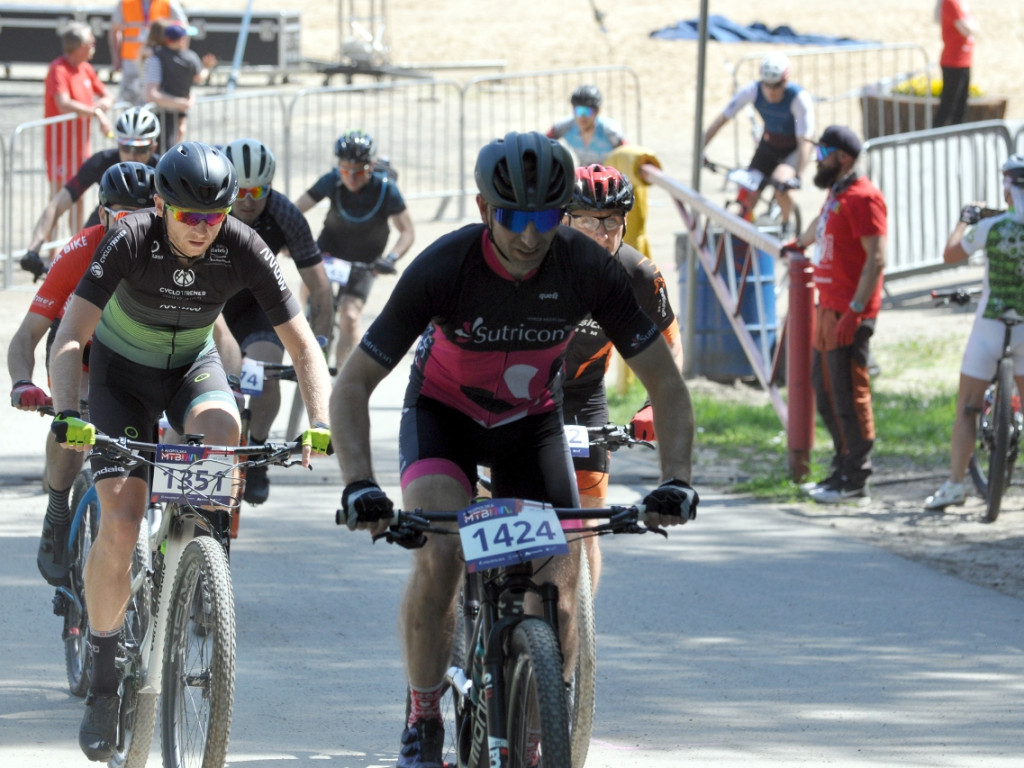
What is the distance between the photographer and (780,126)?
1560cm

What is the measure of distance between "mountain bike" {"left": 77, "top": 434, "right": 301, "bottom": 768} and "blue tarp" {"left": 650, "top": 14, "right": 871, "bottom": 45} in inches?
950

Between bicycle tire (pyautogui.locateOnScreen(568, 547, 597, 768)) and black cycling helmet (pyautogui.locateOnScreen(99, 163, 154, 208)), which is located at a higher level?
black cycling helmet (pyautogui.locateOnScreen(99, 163, 154, 208))

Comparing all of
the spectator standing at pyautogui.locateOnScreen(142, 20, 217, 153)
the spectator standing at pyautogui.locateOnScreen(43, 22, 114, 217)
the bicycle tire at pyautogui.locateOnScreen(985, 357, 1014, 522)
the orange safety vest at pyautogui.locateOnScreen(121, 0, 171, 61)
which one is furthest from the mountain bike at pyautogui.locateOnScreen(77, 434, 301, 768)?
the orange safety vest at pyautogui.locateOnScreen(121, 0, 171, 61)

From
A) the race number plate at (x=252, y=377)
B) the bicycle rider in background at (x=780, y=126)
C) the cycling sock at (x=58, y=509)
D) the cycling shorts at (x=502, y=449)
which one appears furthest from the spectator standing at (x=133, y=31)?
the cycling shorts at (x=502, y=449)

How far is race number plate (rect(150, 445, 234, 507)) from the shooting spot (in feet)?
15.9

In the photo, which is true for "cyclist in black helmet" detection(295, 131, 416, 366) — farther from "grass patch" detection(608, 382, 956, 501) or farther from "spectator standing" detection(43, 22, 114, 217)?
"spectator standing" detection(43, 22, 114, 217)

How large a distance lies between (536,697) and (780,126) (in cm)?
1236

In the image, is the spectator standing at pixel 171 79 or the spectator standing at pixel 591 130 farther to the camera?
the spectator standing at pixel 171 79

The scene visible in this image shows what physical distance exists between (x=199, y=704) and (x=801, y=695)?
2435mm

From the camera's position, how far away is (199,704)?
4832 millimetres

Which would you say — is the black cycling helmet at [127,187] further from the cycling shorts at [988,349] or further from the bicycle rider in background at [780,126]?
the bicycle rider in background at [780,126]

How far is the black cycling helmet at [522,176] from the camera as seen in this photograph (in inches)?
170

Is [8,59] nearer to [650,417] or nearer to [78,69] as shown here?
[78,69]

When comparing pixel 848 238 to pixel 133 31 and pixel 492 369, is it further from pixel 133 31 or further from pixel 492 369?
pixel 133 31
